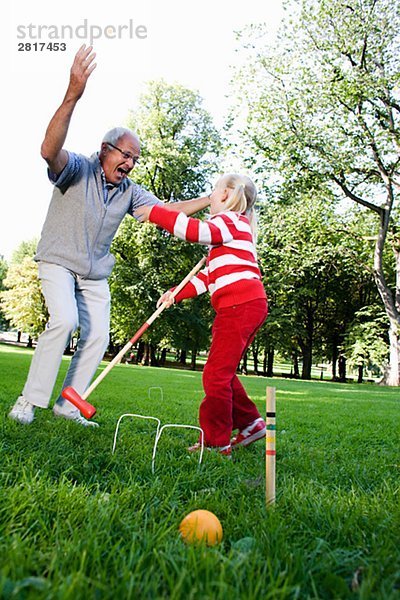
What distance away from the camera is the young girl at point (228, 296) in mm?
3549

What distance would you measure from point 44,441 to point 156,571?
6.04 ft

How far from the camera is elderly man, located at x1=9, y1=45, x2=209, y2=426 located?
3.89 meters

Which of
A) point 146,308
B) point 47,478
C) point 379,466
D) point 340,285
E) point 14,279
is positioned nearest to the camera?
point 47,478

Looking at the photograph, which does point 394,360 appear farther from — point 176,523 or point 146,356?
point 176,523

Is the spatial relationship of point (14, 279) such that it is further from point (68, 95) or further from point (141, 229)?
point (68, 95)

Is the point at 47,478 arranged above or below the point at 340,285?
below

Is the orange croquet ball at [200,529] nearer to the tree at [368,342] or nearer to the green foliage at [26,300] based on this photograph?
the tree at [368,342]

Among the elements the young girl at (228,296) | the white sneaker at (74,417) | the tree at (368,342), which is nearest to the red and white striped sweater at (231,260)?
the young girl at (228,296)

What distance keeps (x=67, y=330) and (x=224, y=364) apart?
1.19 metres

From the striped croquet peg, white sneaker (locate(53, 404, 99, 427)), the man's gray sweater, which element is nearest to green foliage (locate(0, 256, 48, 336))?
white sneaker (locate(53, 404, 99, 427))

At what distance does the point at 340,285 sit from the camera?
97.6ft

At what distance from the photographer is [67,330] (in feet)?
12.8

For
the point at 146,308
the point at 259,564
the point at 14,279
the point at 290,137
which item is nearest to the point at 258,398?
the point at 259,564

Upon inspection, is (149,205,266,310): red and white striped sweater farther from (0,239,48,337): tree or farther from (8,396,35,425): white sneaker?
(0,239,48,337): tree
